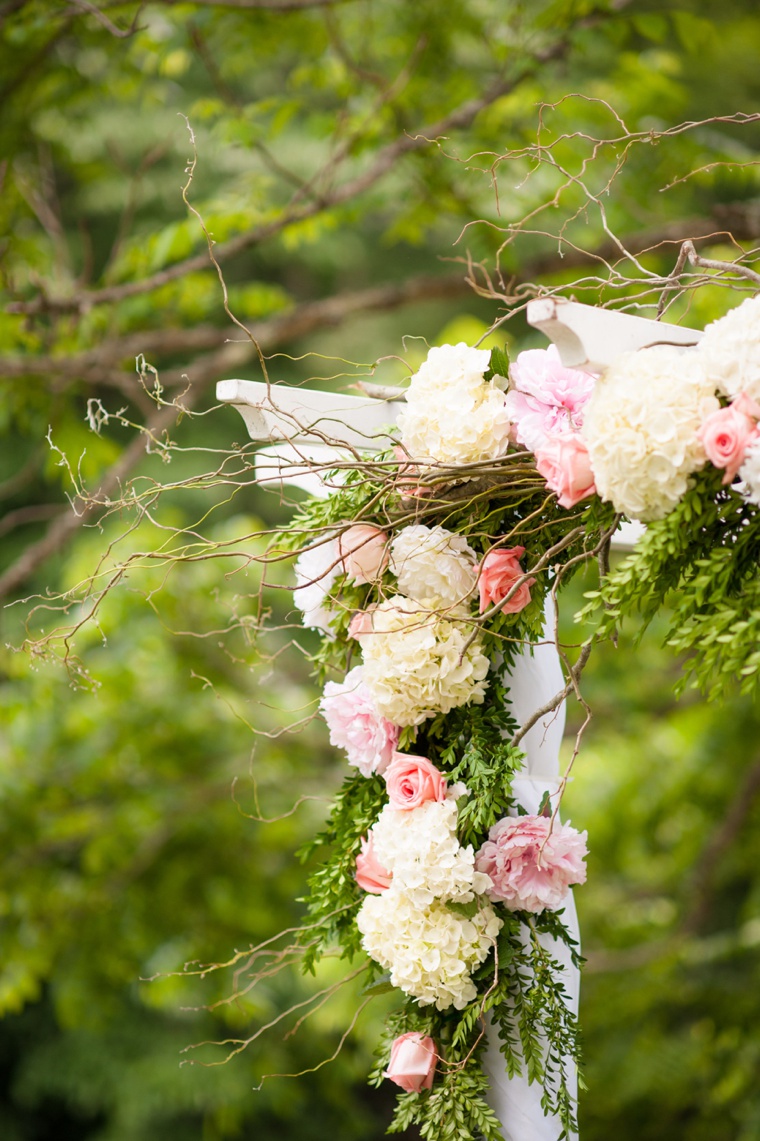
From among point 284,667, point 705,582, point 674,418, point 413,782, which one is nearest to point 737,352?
point 674,418

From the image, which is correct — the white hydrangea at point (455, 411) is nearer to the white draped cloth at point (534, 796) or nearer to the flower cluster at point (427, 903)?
the white draped cloth at point (534, 796)

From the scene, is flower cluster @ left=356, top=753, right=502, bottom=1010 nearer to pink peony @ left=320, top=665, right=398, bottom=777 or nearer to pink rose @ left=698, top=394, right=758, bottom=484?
pink peony @ left=320, top=665, right=398, bottom=777

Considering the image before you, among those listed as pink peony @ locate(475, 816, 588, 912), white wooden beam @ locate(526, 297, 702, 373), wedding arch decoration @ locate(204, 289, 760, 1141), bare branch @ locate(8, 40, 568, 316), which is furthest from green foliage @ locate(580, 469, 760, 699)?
bare branch @ locate(8, 40, 568, 316)

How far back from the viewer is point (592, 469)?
92cm

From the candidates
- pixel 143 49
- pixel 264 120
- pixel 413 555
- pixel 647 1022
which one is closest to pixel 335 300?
pixel 143 49

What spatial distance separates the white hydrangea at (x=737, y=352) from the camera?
2.79 ft

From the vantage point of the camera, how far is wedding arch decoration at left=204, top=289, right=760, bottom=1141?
3.04ft

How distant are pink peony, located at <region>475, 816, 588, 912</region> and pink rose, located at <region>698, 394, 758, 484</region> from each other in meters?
0.43

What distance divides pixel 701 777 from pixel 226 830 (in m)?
1.86

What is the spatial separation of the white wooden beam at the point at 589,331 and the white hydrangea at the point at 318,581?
1.33 ft

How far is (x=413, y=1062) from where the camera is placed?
1080 mm

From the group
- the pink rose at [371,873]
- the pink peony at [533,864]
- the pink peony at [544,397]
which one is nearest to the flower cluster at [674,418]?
the pink peony at [544,397]

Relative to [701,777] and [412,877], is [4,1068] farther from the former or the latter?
[412,877]

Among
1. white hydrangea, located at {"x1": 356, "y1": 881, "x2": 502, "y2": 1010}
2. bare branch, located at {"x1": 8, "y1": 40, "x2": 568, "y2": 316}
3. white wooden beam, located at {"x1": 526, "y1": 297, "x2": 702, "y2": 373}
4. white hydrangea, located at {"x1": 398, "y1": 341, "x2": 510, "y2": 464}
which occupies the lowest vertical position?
white hydrangea, located at {"x1": 356, "y1": 881, "x2": 502, "y2": 1010}
